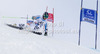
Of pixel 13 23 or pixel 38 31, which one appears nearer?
pixel 38 31

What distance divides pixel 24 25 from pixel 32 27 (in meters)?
0.55

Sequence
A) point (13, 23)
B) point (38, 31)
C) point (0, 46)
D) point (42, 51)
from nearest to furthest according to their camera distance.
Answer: point (0, 46), point (42, 51), point (38, 31), point (13, 23)

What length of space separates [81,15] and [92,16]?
0.59 m

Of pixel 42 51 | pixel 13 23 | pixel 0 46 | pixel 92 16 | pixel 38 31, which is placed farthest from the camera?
pixel 13 23

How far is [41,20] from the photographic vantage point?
26.9ft

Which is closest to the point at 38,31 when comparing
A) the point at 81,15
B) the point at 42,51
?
the point at 81,15

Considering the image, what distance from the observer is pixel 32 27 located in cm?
845

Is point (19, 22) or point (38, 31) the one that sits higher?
point (19, 22)

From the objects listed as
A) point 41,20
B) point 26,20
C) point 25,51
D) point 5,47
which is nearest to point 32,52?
point 25,51

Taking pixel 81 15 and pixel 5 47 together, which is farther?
pixel 81 15

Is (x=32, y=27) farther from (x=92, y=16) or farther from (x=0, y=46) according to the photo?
(x=0, y=46)

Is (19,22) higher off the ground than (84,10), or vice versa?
→ (84,10)

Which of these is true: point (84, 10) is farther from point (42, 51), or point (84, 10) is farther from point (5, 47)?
point (5, 47)

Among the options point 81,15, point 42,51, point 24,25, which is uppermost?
point 81,15
